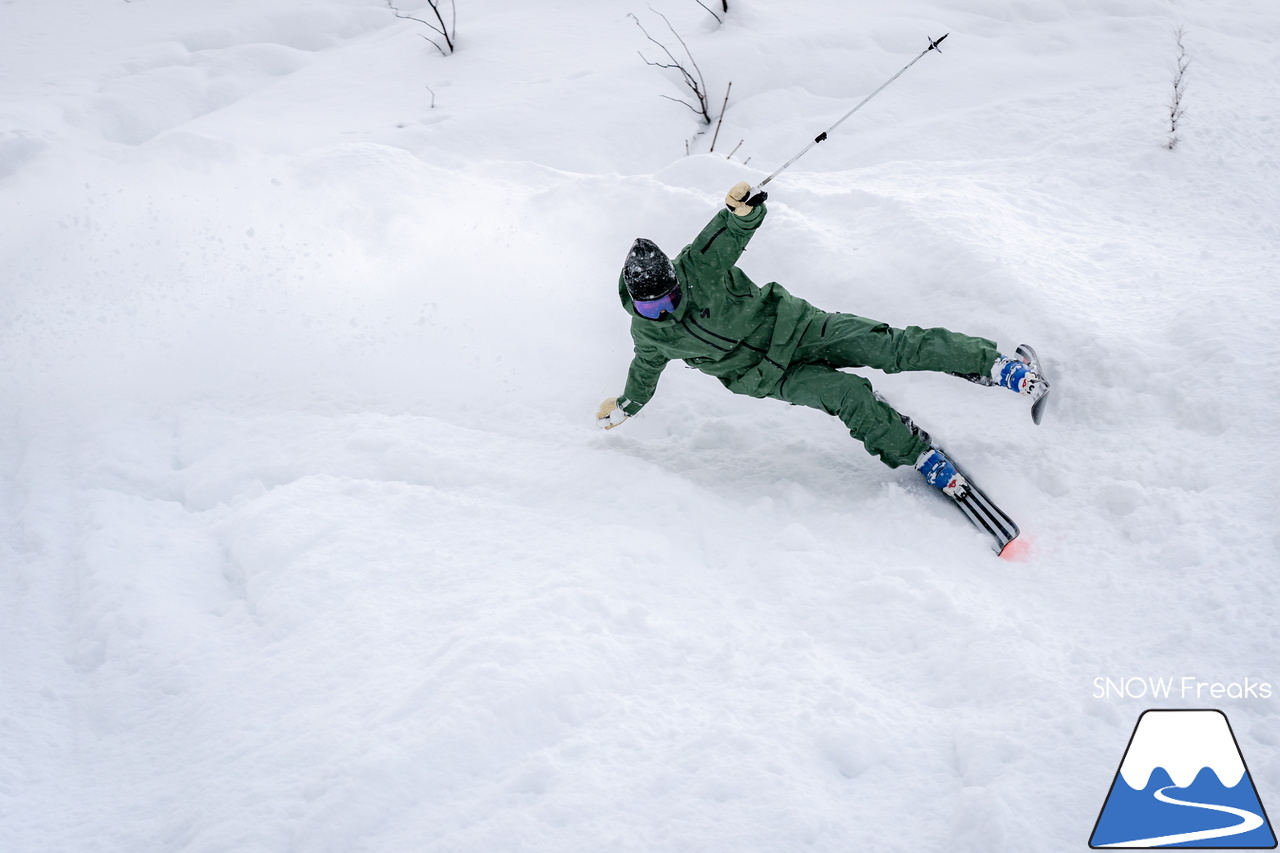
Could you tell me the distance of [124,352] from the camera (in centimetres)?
430

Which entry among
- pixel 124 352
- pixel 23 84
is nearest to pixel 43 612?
pixel 124 352

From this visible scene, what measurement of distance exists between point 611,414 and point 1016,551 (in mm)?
1885

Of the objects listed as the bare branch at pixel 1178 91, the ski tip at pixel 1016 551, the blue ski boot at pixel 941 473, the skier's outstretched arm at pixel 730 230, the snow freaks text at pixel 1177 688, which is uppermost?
the bare branch at pixel 1178 91

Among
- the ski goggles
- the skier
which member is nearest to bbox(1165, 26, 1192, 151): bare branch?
the skier

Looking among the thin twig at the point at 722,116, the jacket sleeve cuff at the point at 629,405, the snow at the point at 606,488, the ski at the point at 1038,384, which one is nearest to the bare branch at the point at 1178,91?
the snow at the point at 606,488

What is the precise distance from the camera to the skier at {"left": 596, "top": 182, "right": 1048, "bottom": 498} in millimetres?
3275

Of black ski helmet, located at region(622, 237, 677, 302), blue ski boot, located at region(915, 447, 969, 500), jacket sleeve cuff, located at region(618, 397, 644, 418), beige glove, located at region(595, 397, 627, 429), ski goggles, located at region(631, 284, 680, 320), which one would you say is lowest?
beige glove, located at region(595, 397, 627, 429)

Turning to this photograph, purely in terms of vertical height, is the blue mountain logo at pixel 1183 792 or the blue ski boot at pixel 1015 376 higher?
the blue ski boot at pixel 1015 376

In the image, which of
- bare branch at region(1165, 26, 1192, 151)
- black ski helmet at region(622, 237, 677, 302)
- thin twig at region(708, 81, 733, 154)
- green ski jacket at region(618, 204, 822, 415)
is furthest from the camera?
thin twig at region(708, 81, 733, 154)

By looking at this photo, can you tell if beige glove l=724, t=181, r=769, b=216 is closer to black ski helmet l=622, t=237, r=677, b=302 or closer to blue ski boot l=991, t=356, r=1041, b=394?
black ski helmet l=622, t=237, r=677, b=302

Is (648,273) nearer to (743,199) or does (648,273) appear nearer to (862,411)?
(743,199)

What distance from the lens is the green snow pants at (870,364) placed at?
3379 mm

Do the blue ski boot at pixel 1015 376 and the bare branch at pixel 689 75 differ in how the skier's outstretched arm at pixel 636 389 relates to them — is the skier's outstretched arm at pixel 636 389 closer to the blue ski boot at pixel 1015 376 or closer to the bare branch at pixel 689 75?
the blue ski boot at pixel 1015 376

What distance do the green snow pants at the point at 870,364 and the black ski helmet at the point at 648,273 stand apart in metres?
0.71
